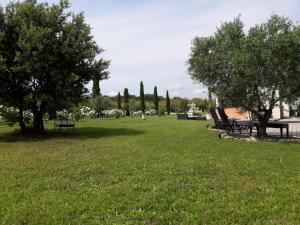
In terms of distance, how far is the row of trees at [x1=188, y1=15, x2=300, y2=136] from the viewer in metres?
13.2

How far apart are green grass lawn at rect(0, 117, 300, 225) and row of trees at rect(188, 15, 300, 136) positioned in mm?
3052

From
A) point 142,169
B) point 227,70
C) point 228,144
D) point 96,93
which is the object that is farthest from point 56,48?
point 96,93

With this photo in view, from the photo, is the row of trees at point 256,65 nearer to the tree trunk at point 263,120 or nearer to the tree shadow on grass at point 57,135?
the tree trunk at point 263,120

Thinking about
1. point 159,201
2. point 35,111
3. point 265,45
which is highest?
point 265,45

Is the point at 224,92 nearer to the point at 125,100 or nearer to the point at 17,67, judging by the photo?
the point at 17,67

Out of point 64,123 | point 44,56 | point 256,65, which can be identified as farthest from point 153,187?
point 64,123

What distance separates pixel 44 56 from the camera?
1756cm

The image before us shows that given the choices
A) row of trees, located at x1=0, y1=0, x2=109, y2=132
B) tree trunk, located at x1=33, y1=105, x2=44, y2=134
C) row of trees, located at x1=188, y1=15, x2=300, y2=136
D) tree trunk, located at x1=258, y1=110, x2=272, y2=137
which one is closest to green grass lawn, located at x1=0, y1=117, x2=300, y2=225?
row of trees, located at x1=188, y1=15, x2=300, y2=136

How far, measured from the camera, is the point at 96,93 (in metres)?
60.3

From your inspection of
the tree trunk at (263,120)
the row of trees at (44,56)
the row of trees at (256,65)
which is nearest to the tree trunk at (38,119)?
the row of trees at (44,56)

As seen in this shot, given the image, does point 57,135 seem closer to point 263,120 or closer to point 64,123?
point 64,123

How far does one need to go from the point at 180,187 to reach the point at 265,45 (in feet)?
26.2

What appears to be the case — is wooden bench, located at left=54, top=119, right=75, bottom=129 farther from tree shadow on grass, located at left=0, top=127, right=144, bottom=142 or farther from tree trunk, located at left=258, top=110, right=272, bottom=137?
tree trunk, located at left=258, top=110, right=272, bottom=137

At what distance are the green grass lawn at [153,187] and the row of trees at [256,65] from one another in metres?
3.05
